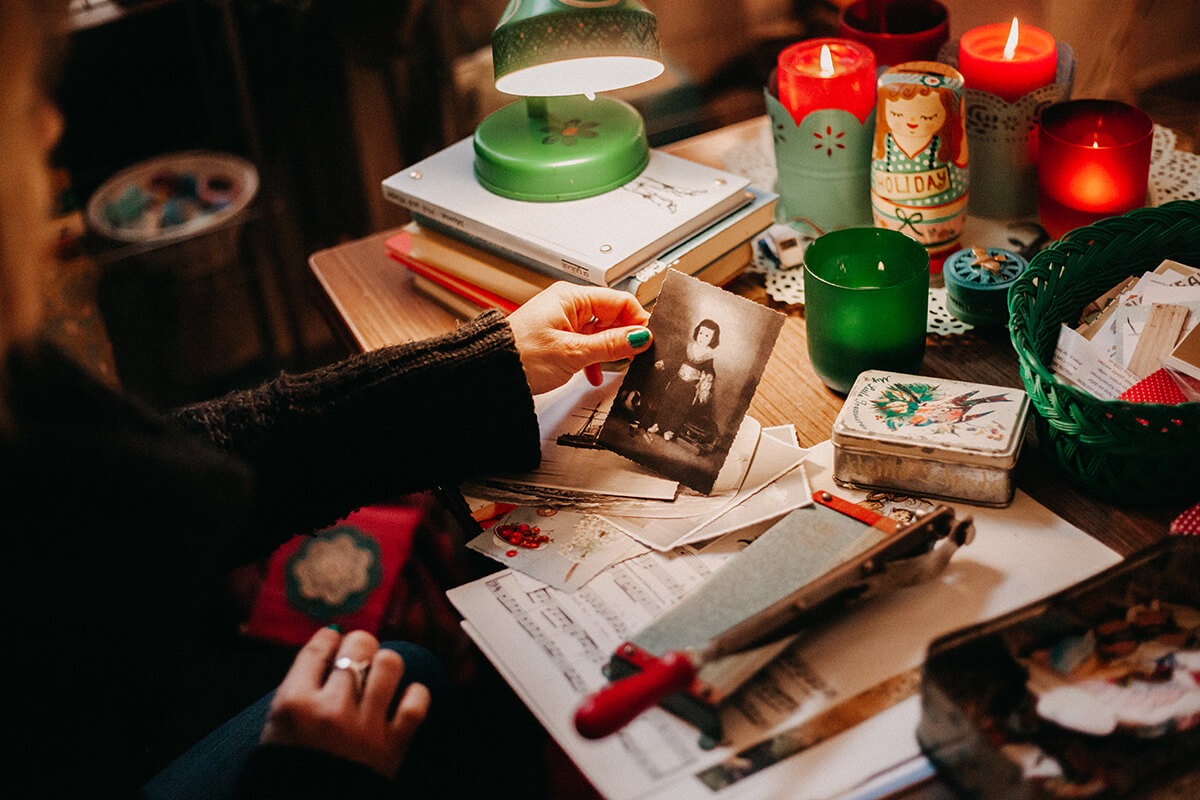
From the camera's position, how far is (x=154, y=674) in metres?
0.76

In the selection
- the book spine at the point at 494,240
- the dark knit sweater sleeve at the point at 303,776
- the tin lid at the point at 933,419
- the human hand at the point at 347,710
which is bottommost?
the dark knit sweater sleeve at the point at 303,776

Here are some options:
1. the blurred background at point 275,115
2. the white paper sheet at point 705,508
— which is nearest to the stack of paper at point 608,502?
the white paper sheet at point 705,508

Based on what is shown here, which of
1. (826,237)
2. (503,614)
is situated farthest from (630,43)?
(503,614)

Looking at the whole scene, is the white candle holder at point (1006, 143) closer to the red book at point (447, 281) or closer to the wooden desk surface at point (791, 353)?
the wooden desk surface at point (791, 353)

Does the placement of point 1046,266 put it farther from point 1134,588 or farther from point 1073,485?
point 1134,588

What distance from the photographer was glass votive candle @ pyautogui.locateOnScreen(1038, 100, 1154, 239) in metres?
1.02

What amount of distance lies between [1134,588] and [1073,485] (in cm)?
17

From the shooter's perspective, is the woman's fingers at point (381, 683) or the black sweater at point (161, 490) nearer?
the black sweater at point (161, 490)

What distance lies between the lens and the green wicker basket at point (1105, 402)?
75 centimetres

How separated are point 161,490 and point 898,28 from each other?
1.14 metres

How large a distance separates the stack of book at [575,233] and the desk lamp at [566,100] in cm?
3

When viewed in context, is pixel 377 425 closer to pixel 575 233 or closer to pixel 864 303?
pixel 575 233

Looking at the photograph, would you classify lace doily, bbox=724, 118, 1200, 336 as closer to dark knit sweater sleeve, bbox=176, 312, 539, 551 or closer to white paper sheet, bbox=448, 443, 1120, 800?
white paper sheet, bbox=448, 443, 1120, 800

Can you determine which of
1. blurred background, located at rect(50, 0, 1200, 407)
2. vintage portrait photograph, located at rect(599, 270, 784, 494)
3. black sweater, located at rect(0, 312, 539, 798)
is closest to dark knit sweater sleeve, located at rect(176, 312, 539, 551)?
black sweater, located at rect(0, 312, 539, 798)
